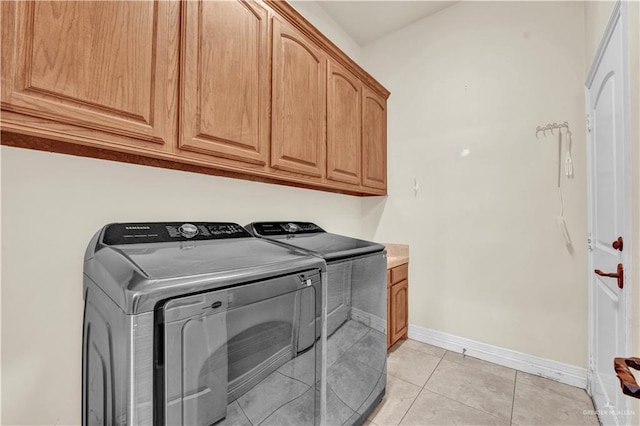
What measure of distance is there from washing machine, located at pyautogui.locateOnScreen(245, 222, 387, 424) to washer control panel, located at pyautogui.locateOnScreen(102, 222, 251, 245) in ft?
0.79

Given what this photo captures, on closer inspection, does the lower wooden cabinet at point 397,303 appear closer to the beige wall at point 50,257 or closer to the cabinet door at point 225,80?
the cabinet door at point 225,80

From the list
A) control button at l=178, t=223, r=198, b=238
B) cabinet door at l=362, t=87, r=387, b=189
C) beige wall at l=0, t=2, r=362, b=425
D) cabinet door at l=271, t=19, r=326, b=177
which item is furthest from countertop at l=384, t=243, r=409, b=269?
beige wall at l=0, t=2, r=362, b=425

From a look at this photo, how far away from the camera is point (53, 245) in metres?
1.08

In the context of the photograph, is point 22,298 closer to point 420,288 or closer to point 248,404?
point 248,404

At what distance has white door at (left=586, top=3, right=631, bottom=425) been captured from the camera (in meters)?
1.16

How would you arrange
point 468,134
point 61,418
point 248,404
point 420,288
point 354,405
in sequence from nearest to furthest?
point 248,404 < point 61,418 < point 354,405 < point 468,134 < point 420,288

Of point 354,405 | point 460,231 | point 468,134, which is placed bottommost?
point 354,405

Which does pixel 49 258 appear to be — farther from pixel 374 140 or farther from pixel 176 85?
pixel 374 140

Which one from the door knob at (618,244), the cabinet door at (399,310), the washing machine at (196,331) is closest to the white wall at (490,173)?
the cabinet door at (399,310)

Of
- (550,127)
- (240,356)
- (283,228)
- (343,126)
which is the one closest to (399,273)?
(283,228)

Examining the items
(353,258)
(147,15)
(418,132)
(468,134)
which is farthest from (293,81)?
(468,134)

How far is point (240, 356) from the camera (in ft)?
3.11

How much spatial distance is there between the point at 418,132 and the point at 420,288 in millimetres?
1540

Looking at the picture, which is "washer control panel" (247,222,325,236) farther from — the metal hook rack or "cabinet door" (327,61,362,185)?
the metal hook rack
